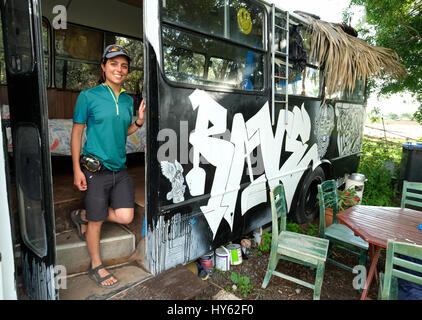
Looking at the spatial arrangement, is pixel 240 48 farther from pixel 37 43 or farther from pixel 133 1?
pixel 133 1

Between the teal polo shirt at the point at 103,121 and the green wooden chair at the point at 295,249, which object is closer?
the teal polo shirt at the point at 103,121

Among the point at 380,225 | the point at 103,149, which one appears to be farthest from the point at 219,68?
the point at 380,225

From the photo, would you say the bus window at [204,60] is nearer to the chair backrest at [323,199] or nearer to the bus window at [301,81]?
the bus window at [301,81]

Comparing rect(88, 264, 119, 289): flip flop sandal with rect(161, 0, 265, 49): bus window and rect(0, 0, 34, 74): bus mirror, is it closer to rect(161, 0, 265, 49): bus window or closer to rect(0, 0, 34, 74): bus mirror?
rect(0, 0, 34, 74): bus mirror

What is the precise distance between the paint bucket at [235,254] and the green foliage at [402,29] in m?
6.56

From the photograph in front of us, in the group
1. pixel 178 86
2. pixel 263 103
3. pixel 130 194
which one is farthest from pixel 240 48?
pixel 130 194

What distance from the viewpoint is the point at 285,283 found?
316 cm

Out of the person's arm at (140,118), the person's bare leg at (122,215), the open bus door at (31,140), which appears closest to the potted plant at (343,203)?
the person's bare leg at (122,215)

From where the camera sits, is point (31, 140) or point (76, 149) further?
point (76, 149)

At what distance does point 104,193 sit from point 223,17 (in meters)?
2.02

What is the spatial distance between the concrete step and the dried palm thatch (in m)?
3.55

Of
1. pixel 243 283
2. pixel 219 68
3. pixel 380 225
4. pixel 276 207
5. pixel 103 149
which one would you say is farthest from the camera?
pixel 243 283

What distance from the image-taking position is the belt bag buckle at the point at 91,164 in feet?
7.20

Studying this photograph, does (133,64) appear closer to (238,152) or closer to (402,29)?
(238,152)
